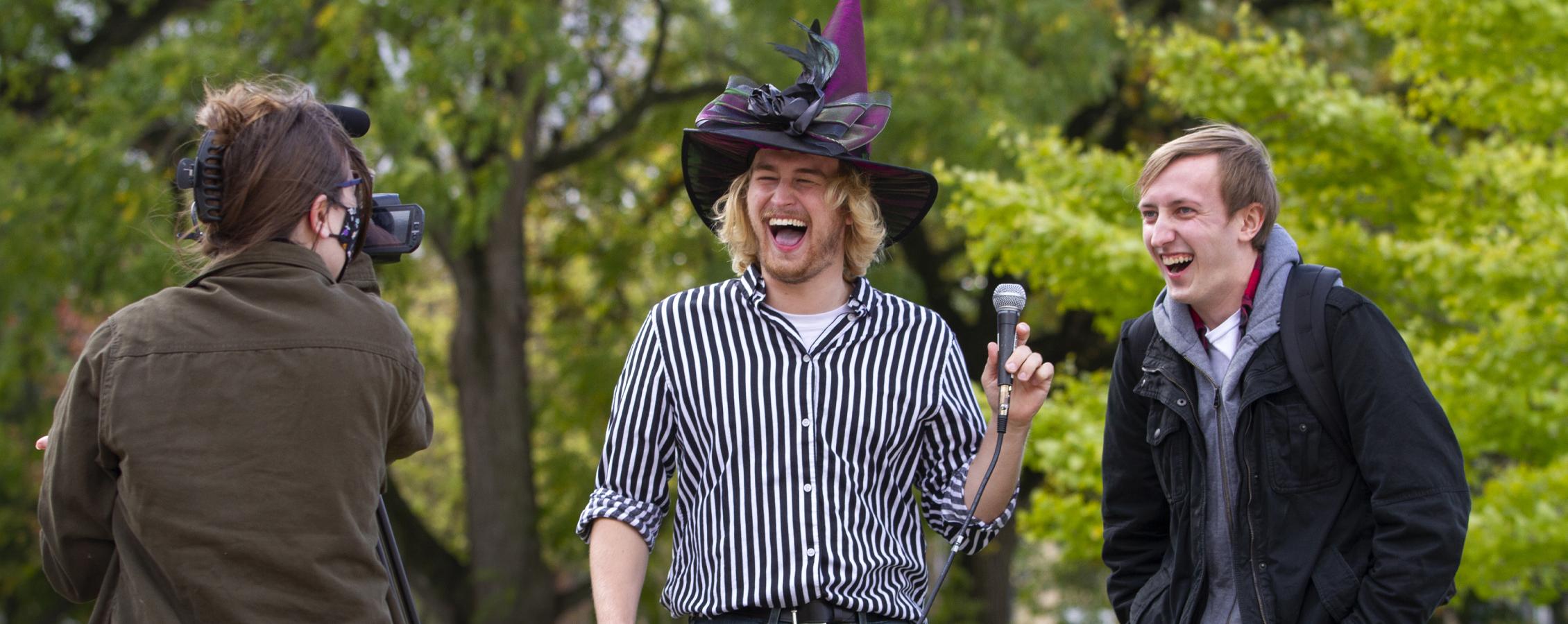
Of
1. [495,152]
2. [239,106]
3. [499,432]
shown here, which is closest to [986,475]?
[239,106]

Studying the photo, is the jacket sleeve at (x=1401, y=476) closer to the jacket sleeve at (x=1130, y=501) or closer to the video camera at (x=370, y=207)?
the jacket sleeve at (x=1130, y=501)

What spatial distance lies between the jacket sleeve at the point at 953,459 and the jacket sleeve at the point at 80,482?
1.62 meters

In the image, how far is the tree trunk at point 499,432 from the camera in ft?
42.7

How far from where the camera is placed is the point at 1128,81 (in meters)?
12.9

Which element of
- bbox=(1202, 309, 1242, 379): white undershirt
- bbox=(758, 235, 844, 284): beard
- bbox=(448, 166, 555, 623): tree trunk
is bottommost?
bbox=(448, 166, 555, 623): tree trunk

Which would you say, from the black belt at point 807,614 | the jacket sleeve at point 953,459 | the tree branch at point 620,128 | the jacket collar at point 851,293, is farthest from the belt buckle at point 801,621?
the tree branch at point 620,128

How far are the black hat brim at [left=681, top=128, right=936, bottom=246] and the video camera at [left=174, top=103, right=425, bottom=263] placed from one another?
2.13ft

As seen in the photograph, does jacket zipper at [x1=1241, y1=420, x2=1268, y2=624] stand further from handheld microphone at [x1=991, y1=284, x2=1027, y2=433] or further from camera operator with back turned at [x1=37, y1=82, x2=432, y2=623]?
camera operator with back turned at [x1=37, y1=82, x2=432, y2=623]

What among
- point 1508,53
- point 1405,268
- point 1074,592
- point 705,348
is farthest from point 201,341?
point 1074,592

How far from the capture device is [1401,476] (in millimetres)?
2715

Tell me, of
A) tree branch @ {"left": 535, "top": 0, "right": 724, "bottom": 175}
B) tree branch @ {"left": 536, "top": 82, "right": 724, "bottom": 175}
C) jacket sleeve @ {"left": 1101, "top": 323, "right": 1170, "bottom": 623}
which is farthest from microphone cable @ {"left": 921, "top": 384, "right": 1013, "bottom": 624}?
tree branch @ {"left": 536, "top": 82, "right": 724, "bottom": 175}

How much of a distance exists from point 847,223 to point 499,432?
10.3 m

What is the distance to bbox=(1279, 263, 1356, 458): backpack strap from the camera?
2.84 meters

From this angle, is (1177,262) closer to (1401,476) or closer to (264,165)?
(1401,476)
